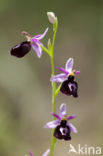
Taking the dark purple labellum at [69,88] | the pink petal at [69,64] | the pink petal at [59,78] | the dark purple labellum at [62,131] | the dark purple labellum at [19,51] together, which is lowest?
the dark purple labellum at [62,131]

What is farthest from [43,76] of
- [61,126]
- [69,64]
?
[61,126]

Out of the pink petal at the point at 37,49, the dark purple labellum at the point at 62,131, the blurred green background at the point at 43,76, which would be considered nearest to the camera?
the dark purple labellum at the point at 62,131

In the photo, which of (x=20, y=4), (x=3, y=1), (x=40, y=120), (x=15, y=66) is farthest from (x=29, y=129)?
(x=20, y=4)

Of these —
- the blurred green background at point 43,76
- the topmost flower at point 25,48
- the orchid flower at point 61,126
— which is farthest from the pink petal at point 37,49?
the blurred green background at point 43,76

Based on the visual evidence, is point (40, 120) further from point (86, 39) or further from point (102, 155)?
point (86, 39)

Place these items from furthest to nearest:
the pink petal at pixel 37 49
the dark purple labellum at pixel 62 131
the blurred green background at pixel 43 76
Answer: the blurred green background at pixel 43 76 < the pink petal at pixel 37 49 < the dark purple labellum at pixel 62 131

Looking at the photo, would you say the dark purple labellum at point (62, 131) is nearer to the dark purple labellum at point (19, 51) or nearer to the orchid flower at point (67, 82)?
the orchid flower at point (67, 82)

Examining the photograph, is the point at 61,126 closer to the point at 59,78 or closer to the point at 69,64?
the point at 59,78

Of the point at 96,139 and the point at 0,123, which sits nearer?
the point at 0,123
